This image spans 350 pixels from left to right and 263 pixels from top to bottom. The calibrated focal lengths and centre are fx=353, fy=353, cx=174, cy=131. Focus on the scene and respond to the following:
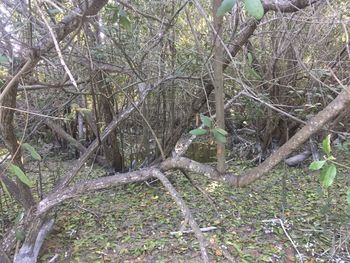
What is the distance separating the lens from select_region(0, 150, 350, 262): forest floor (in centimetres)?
195

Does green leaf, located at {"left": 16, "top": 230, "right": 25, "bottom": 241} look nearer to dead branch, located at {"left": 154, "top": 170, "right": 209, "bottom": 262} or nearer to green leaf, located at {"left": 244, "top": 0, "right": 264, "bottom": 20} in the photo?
dead branch, located at {"left": 154, "top": 170, "right": 209, "bottom": 262}

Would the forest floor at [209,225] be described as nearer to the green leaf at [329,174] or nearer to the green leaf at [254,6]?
the green leaf at [329,174]

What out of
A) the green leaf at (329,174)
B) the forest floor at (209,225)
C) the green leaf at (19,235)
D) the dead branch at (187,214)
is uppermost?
the green leaf at (329,174)

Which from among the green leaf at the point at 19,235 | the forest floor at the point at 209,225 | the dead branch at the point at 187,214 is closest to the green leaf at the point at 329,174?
the dead branch at the point at 187,214

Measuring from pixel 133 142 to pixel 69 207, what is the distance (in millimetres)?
823

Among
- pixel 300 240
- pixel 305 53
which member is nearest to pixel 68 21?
pixel 300 240

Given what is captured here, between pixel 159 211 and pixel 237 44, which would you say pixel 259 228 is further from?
pixel 237 44

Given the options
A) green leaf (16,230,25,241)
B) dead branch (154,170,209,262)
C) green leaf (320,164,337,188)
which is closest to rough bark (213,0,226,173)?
dead branch (154,170,209,262)

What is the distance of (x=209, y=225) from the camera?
2186 mm

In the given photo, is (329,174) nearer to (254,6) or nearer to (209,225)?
(254,6)

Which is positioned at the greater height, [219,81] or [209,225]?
[219,81]

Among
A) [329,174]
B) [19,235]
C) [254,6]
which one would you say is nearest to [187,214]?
[329,174]

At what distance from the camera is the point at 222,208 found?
2402mm

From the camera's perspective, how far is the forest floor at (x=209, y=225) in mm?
1948
